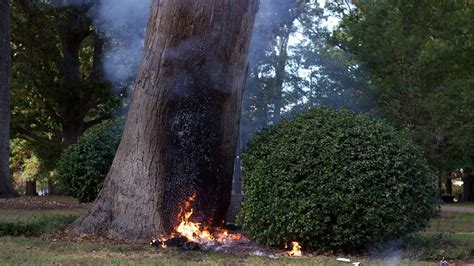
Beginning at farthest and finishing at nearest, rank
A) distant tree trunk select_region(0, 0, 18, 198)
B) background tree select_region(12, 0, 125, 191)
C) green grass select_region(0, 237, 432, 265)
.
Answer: background tree select_region(12, 0, 125, 191) < distant tree trunk select_region(0, 0, 18, 198) < green grass select_region(0, 237, 432, 265)

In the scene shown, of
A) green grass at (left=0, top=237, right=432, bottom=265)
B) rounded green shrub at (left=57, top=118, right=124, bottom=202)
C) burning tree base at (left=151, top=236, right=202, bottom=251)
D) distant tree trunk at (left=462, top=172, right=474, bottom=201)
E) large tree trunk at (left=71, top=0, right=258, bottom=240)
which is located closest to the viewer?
green grass at (left=0, top=237, right=432, bottom=265)

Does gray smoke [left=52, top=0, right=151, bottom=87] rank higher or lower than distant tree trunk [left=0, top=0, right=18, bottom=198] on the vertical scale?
higher

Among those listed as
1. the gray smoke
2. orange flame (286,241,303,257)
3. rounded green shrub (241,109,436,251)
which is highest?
the gray smoke

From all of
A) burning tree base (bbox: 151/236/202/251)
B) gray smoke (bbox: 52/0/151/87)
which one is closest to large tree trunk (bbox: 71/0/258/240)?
burning tree base (bbox: 151/236/202/251)

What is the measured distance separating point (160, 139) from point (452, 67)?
7896mm

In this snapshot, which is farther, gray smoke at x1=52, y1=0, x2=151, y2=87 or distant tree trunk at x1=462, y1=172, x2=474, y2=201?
distant tree trunk at x1=462, y1=172, x2=474, y2=201

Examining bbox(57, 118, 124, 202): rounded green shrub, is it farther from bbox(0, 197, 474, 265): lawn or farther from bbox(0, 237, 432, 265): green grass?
bbox(0, 237, 432, 265): green grass

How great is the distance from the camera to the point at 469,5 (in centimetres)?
1303

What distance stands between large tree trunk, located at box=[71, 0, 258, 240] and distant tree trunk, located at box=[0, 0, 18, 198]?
928 centimetres

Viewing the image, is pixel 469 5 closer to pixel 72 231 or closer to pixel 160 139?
pixel 160 139

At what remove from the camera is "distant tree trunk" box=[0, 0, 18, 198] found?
1621cm

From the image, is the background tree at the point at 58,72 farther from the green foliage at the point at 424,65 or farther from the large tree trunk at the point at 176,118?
the large tree trunk at the point at 176,118

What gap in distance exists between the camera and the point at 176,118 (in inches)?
302

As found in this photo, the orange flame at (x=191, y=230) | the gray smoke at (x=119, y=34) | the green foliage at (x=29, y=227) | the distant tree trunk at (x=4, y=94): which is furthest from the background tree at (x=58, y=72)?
the orange flame at (x=191, y=230)
